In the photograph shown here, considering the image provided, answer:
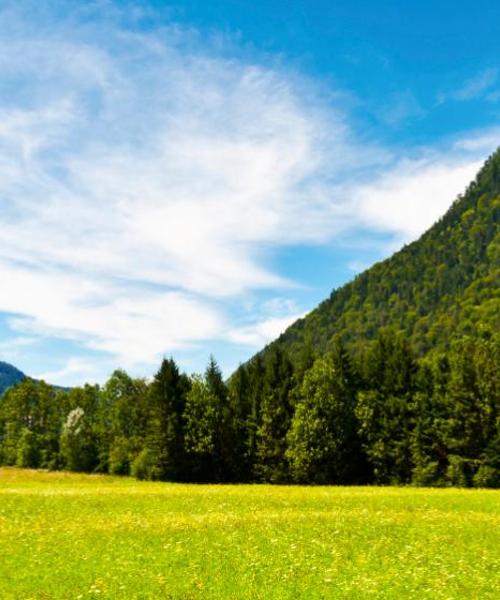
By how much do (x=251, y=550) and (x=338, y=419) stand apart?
50973 millimetres

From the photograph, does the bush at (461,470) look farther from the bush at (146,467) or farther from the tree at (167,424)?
the bush at (146,467)

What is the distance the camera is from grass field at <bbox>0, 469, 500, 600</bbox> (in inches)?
687

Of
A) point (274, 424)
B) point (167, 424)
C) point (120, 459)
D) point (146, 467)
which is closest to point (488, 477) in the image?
point (274, 424)

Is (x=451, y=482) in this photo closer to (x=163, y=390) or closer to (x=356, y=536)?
(x=163, y=390)

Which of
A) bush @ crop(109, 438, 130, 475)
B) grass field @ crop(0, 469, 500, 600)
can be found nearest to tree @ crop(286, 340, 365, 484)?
grass field @ crop(0, 469, 500, 600)

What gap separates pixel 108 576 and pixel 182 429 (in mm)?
61091

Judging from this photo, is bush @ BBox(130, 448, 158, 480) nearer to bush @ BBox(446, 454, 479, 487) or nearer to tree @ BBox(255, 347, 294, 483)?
tree @ BBox(255, 347, 294, 483)

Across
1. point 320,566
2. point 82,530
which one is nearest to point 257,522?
point 82,530

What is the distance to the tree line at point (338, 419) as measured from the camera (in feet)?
218

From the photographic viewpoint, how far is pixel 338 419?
72562mm

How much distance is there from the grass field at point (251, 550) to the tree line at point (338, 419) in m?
27.7

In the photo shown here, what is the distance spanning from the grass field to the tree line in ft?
90.7

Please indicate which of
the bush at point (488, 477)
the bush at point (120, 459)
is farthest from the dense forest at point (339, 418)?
the bush at point (120, 459)

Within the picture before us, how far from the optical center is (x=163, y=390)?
81375 millimetres
